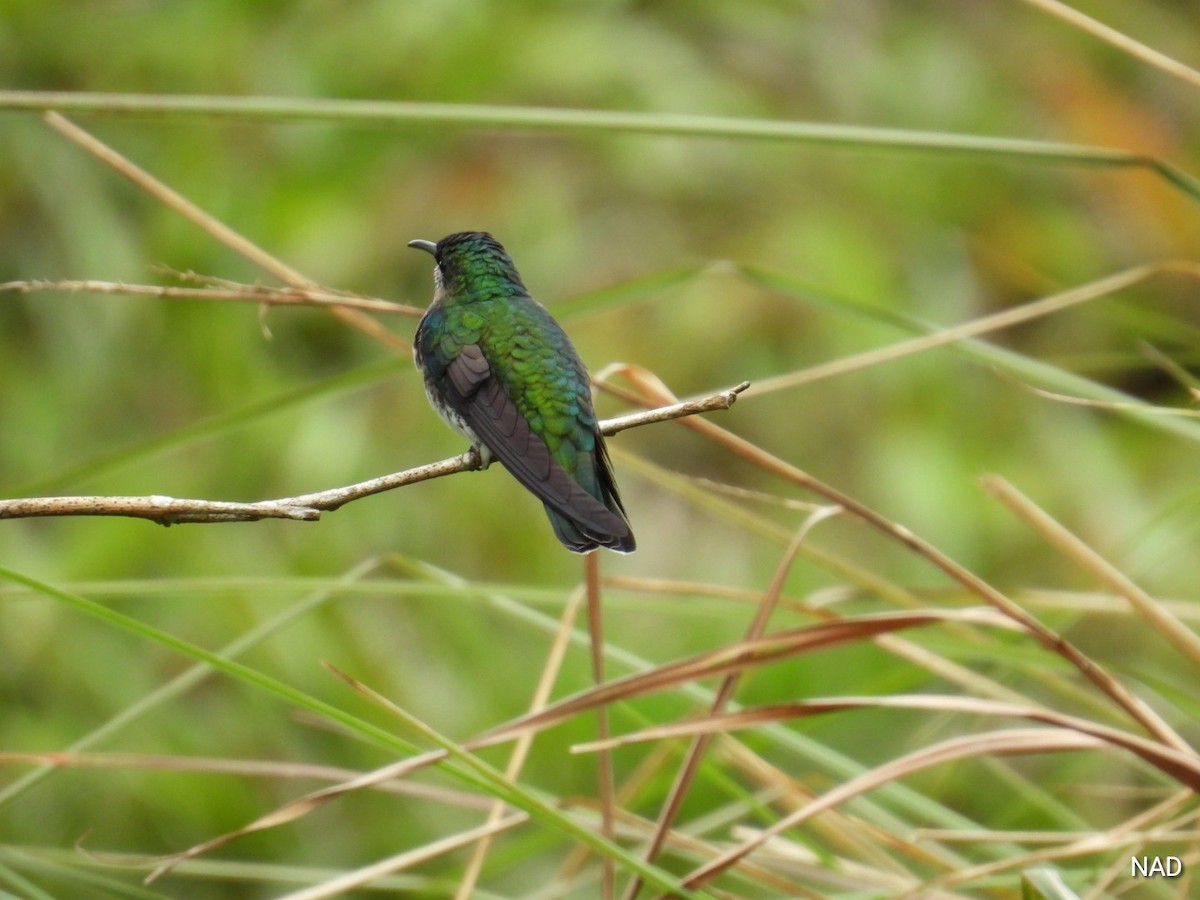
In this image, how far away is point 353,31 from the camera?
5.68 metres

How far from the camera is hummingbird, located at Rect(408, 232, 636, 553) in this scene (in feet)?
4.38

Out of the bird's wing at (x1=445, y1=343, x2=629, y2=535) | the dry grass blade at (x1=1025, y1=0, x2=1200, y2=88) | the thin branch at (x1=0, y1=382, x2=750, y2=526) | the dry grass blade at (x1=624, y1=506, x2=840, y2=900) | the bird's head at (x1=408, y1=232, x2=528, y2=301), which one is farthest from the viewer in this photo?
the bird's head at (x1=408, y1=232, x2=528, y2=301)

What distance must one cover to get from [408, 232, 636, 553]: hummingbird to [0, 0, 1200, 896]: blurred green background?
4.44ft

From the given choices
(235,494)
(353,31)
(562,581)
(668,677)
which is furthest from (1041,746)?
(353,31)

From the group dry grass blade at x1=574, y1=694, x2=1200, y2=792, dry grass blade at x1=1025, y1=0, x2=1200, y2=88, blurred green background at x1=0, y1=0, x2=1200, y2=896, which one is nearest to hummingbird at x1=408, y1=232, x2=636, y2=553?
dry grass blade at x1=574, y1=694, x2=1200, y2=792

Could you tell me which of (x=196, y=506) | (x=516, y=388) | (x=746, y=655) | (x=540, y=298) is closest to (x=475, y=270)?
(x=516, y=388)

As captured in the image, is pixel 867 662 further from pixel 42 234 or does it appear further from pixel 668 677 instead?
pixel 42 234

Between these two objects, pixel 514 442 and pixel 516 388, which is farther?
pixel 516 388

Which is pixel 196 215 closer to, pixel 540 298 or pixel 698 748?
pixel 698 748

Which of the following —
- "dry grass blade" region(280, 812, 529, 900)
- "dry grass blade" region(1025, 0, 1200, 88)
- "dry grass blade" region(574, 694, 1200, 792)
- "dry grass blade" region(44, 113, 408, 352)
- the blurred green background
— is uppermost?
the blurred green background

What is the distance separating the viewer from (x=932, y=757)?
143 centimetres

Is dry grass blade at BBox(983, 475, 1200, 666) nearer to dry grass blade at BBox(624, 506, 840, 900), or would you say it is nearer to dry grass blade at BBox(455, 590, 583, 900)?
dry grass blade at BBox(624, 506, 840, 900)

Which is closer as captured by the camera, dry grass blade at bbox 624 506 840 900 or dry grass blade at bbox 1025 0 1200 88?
dry grass blade at bbox 624 506 840 900

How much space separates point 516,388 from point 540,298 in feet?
11.5
